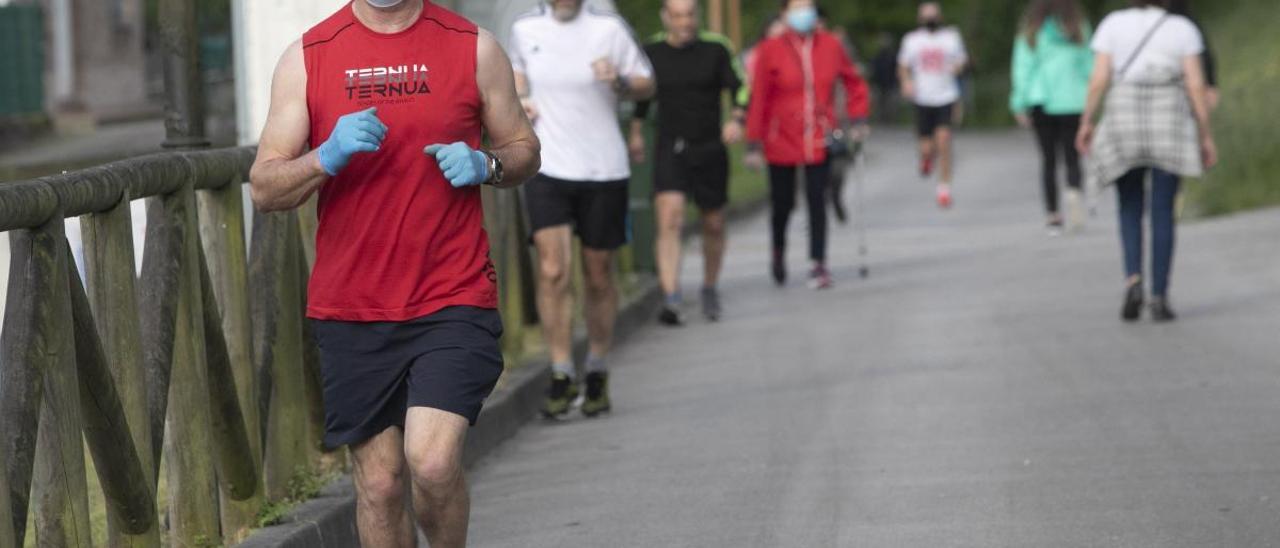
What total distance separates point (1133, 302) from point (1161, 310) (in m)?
0.14

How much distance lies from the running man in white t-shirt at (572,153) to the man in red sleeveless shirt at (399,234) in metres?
4.17

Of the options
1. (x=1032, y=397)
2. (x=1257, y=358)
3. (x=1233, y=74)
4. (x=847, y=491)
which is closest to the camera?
(x=847, y=491)

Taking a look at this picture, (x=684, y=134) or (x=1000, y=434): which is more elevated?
(x=684, y=134)

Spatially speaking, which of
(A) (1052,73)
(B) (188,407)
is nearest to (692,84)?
(A) (1052,73)

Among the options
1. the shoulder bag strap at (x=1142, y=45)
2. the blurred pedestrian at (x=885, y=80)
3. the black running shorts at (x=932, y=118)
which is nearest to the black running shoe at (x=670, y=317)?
the shoulder bag strap at (x=1142, y=45)

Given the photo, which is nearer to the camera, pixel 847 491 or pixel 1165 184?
pixel 847 491

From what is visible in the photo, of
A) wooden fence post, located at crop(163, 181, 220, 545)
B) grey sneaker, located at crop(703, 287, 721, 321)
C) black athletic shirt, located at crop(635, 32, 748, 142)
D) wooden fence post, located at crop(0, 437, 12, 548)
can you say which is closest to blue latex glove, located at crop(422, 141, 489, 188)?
wooden fence post, located at crop(0, 437, 12, 548)

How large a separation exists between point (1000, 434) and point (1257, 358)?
233 centimetres

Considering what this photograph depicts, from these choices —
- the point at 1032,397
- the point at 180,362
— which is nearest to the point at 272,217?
the point at 180,362

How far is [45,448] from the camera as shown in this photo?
5.16m

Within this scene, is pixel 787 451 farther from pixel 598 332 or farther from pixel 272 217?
pixel 272 217

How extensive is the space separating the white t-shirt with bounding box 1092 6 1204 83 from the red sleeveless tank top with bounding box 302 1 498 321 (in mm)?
7010

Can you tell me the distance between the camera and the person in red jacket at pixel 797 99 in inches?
574

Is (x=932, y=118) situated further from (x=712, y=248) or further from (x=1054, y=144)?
(x=712, y=248)
